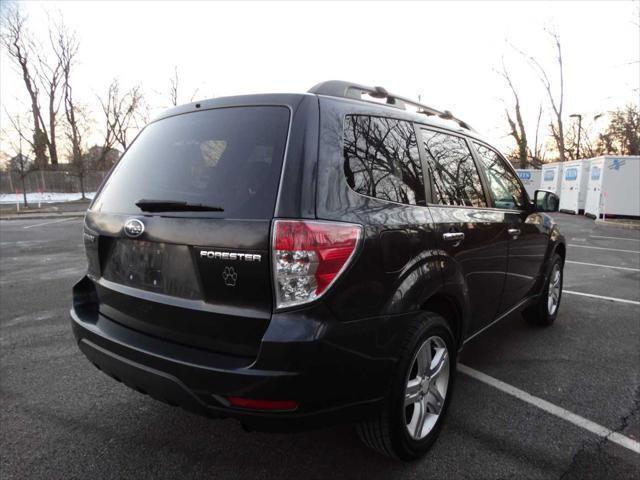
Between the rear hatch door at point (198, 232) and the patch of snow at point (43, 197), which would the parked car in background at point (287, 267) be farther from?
the patch of snow at point (43, 197)

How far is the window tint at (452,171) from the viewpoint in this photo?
2562 mm

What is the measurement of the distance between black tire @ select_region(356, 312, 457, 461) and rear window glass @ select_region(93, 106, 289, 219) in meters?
0.93

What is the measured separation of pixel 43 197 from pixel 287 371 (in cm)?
3812

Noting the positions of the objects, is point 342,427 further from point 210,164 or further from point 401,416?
point 210,164

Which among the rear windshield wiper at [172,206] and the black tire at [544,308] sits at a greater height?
the rear windshield wiper at [172,206]

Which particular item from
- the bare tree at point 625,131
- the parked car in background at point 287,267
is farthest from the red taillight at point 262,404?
the bare tree at point 625,131

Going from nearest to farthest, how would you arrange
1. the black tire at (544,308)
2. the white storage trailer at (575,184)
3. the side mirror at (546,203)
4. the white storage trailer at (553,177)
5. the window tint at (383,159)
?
the window tint at (383,159) → the side mirror at (546,203) → the black tire at (544,308) → the white storage trailer at (575,184) → the white storage trailer at (553,177)

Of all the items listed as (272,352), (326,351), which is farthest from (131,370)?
(326,351)

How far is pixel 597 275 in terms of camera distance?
23.3 feet

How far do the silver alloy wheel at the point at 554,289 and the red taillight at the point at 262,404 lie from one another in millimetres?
3480

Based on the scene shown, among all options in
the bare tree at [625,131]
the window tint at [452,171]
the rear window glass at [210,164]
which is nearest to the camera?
the rear window glass at [210,164]

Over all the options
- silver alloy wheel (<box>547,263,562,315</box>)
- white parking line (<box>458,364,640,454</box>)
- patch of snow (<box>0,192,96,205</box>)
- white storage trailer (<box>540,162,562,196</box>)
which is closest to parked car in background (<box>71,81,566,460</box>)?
white parking line (<box>458,364,640,454</box>)

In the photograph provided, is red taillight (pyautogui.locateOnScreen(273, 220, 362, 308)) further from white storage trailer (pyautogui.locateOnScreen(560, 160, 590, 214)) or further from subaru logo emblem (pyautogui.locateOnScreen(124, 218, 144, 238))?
white storage trailer (pyautogui.locateOnScreen(560, 160, 590, 214))

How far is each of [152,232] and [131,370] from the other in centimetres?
64
